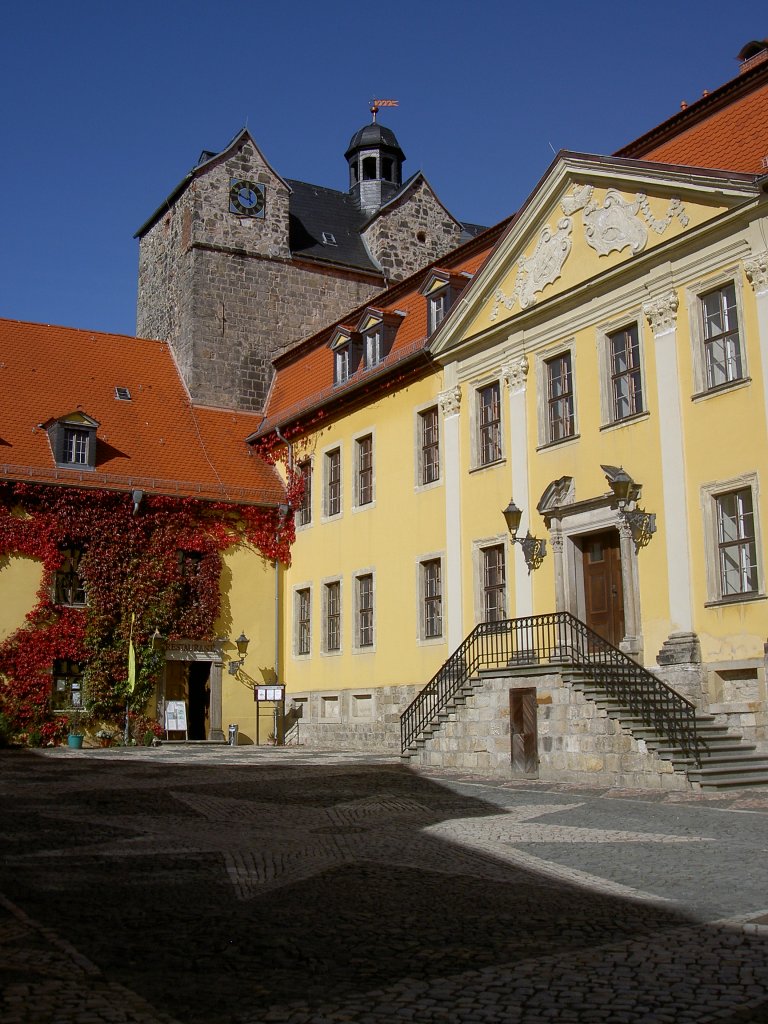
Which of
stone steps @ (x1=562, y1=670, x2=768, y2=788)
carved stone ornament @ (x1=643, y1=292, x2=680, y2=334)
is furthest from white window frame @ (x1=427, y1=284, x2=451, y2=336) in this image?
stone steps @ (x1=562, y1=670, x2=768, y2=788)

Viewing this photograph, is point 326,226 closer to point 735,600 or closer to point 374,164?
point 374,164

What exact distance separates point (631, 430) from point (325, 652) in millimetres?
11019

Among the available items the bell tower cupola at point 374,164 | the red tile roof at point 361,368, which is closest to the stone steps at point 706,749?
the red tile roof at point 361,368

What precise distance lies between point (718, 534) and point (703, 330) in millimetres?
3139

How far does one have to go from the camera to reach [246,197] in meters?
33.2

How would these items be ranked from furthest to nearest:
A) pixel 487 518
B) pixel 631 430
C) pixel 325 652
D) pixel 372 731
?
pixel 325 652 < pixel 372 731 < pixel 487 518 < pixel 631 430

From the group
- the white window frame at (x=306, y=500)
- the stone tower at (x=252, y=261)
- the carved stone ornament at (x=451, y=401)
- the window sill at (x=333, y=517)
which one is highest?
the stone tower at (x=252, y=261)

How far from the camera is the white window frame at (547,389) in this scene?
761 inches

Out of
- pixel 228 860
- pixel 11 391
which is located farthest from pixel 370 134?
pixel 228 860

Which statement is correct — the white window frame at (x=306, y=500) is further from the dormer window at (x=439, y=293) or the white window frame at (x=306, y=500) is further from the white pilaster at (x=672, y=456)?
the white pilaster at (x=672, y=456)

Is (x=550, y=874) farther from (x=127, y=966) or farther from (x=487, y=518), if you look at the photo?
(x=487, y=518)

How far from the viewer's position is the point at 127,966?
525 cm

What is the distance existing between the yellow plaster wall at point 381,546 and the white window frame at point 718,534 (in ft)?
22.9

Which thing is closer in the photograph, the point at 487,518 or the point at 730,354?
the point at 730,354
